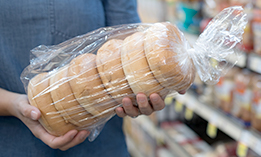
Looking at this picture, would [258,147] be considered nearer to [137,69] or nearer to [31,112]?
[137,69]

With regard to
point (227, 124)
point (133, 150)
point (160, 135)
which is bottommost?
point (133, 150)

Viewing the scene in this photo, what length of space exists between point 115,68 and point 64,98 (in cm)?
16

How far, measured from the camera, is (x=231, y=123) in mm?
1248

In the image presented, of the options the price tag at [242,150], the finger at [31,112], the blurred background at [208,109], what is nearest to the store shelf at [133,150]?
the blurred background at [208,109]

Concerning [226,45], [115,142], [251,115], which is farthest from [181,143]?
[226,45]

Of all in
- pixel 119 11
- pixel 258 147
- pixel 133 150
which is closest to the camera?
pixel 119 11

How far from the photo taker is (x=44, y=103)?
656 mm

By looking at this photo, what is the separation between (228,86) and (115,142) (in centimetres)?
74

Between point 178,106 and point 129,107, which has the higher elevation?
point 129,107

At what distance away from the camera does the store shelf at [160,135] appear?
1718 mm

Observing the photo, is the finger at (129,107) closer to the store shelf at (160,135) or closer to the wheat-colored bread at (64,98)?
the wheat-colored bread at (64,98)

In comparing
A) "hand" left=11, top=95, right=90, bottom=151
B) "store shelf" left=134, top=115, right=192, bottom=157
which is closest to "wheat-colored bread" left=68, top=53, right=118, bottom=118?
"hand" left=11, top=95, right=90, bottom=151

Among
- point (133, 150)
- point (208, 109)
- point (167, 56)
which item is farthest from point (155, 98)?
point (133, 150)

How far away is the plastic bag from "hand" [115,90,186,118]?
1cm
